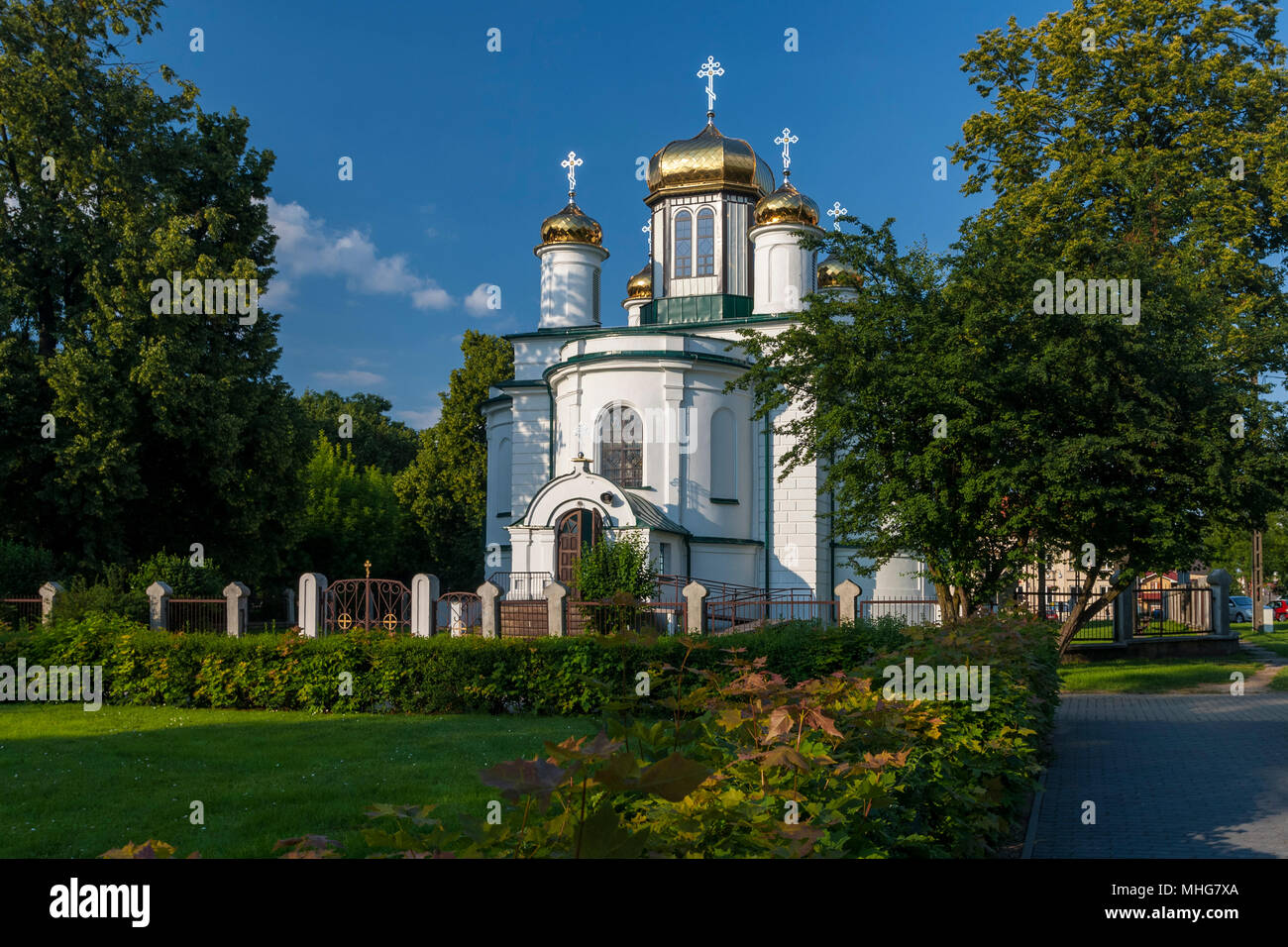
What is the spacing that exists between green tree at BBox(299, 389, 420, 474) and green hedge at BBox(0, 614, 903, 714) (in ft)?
131

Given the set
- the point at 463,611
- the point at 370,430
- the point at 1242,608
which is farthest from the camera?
the point at 370,430

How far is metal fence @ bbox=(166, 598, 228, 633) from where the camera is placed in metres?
17.8

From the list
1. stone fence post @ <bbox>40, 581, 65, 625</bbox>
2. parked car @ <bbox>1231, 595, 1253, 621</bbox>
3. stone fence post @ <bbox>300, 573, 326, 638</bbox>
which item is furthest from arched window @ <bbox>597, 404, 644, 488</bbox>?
parked car @ <bbox>1231, 595, 1253, 621</bbox>

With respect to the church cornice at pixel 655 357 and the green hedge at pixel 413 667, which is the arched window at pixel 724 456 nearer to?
the church cornice at pixel 655 357

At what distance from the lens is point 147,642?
15055 millimetres

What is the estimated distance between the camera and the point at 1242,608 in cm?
4394

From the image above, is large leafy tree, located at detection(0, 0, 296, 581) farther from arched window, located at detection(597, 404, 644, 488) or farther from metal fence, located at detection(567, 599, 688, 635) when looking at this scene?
metal fence, located at detection(567, 599, 688, 635)

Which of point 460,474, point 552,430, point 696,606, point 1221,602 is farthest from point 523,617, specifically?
point 460,474

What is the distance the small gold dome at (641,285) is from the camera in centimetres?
3619

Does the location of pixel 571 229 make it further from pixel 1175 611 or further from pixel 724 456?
pixel 1175 611

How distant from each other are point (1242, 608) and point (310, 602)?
4153 cm

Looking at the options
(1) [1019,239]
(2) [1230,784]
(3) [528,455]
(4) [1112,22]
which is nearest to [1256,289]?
(4) [1112,22]

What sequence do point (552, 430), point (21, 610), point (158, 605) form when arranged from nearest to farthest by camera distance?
point (158, 605), point (21, 610), point (552, 430)

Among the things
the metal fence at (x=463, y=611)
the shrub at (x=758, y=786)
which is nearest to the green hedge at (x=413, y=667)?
the metal fence at (x=463, y=611)
